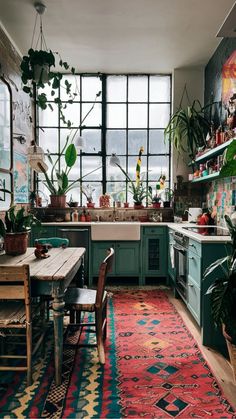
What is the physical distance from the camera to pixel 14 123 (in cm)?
429

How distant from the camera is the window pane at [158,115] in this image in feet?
17.9

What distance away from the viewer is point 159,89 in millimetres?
5441

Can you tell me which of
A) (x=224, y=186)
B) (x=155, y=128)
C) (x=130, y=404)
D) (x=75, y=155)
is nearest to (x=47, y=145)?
(x=75, y=155)

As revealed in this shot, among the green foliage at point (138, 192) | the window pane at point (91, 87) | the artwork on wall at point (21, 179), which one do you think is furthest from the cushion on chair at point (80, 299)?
the window pane at point (91, 87)

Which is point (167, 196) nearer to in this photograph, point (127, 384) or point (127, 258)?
point (127, 258)

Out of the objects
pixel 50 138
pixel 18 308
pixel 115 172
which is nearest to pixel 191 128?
pixel 115 172

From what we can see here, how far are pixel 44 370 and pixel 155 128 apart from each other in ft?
13.9

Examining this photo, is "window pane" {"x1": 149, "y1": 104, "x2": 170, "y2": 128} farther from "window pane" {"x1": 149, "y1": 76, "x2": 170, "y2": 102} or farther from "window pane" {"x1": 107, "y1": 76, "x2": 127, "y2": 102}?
"window pane" {"x1": 107, "y1": 76, "x2": 127, "y2": 102}

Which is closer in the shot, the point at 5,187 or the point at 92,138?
the point at 5,187

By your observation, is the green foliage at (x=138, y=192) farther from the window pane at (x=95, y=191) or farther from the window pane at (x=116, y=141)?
the window pane at (x=95, y=191)

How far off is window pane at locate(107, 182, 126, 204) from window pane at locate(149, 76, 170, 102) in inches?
61.8

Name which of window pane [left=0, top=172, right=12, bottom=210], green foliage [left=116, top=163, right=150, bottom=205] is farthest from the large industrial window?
window pane [left=0, top=172, right=12, bottom=210]

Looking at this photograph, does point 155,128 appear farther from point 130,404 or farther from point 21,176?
point 130,404

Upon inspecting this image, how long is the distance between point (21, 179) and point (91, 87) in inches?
81.5
